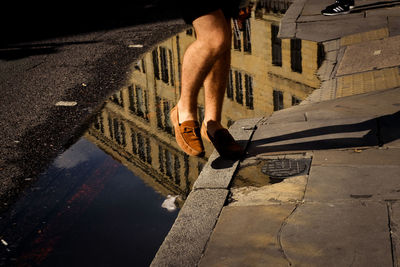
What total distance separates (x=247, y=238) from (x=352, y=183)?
0.86m

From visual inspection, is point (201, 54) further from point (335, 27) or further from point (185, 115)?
point (335, 27)

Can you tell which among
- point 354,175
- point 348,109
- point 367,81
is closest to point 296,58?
point 367,81

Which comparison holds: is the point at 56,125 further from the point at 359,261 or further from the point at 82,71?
the point at 359,261

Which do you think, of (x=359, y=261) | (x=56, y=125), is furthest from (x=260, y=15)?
(x=359, y=261)

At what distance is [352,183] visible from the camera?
11.0 ft

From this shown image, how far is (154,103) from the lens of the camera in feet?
23.6

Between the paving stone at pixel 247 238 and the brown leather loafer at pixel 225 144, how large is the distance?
2.31ft

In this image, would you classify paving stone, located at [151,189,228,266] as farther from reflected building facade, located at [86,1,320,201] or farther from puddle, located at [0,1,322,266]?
reflected building facade, located at [86,1,320,201]

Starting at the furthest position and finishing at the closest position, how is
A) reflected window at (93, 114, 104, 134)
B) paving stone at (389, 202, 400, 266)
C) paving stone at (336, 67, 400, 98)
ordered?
1. paving stone at (336, 67, 400, 98)
2. reflected window at (93, 114, 104, 134)
3. paving stone at (389, 202, 400, 266)

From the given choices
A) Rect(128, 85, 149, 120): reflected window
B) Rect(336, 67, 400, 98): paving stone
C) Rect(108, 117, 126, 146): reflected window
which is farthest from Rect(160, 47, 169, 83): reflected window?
Rect(336, 67, 400, 98): paving stone

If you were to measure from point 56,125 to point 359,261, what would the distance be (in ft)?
12.4

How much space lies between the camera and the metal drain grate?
11.9ft

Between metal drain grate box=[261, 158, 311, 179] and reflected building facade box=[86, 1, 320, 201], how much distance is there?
25.7 inches

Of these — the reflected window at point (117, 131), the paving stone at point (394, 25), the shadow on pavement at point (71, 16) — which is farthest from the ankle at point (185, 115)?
the shadow on pavement at point (71, 16)
